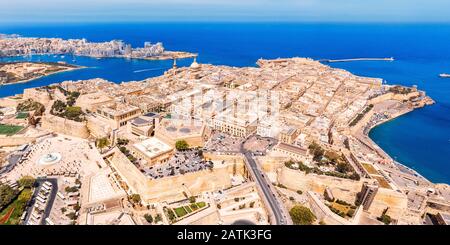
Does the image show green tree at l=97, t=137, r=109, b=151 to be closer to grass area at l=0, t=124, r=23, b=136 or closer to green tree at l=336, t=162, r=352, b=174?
grass area at l=0, t=124, r=23, b=136

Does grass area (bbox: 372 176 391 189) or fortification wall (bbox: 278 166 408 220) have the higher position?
grass area (bbox: 372 176 391 189)

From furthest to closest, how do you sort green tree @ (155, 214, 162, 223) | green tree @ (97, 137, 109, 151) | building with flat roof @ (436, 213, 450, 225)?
green tree @ (97, 137, 109, 151) < building with flat roof @ (436, 213, 450, 225) < green tree @ (155, 214, 162, 223)

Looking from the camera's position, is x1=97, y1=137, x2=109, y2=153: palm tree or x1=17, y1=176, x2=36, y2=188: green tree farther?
x1=97, y1=137, x2=109, y2=153: palm tree

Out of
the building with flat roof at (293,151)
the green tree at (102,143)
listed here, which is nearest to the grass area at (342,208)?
the building with flat roof at (293,151)

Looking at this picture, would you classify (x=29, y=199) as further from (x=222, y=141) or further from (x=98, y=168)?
(x=222, y=141)

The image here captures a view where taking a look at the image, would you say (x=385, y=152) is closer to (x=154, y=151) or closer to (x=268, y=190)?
(x=268, y=190)

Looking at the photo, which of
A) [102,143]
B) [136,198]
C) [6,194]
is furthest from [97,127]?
[136,198]

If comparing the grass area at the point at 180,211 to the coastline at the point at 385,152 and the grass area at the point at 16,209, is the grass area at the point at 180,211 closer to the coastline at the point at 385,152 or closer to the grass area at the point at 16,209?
the grass area at the point at 16,209

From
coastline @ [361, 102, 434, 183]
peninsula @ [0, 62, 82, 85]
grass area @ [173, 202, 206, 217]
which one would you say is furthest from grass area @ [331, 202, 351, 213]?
peninsula @ [0, 62, 82, 85]
